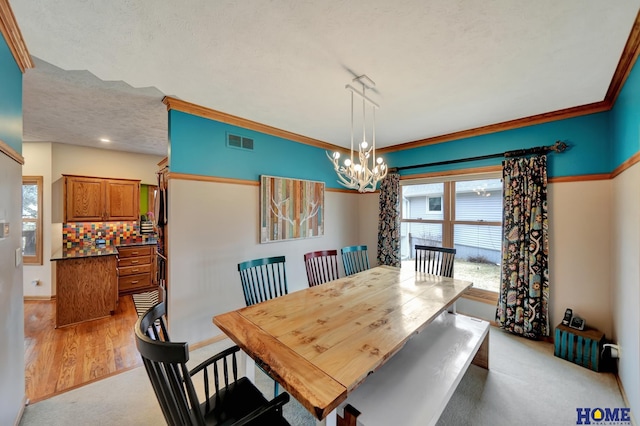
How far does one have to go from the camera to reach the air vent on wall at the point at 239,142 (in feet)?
9.73

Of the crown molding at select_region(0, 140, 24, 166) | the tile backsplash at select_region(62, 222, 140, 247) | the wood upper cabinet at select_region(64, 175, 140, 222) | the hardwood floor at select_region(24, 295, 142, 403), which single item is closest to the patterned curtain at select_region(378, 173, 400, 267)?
the hardwood floor at select_region(24, 295, 142, 403)

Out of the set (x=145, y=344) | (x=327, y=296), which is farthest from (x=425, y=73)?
(x=145, y=344)

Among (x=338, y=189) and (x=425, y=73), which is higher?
(x=425, y=73)

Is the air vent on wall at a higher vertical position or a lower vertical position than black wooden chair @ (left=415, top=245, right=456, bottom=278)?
higher

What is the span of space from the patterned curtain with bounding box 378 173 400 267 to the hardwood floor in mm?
3483

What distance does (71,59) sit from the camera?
1.82 meters

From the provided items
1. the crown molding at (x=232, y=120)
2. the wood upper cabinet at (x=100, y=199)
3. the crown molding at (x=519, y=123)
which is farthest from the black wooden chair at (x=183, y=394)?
the wood upper cabinet at (x=100, y=199)

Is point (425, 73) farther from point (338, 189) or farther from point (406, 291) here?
point (338, 189)

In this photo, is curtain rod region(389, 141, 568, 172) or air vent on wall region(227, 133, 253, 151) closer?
curtain rod region(389, 141, 568, 172)

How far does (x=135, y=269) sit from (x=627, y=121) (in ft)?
21.9

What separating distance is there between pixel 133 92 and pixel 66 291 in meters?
2.82

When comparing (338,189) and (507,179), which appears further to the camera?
(338,189)

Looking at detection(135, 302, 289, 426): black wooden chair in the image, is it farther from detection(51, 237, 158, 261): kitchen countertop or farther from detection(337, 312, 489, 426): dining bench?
detection(51, 237, 158, 261): kitchen countertop

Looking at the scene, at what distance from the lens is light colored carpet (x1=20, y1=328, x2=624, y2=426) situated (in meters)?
1.78
